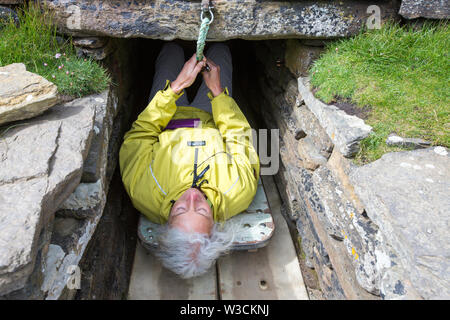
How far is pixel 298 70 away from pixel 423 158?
1.35 m

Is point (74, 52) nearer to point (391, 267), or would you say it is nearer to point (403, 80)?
point (403, 80)

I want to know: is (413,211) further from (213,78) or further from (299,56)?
(213,78)

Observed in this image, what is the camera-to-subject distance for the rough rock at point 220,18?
2422 millimetres

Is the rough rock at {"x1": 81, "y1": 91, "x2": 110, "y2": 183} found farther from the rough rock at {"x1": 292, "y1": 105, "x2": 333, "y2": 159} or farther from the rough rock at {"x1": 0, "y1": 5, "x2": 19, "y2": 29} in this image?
the rough rock at {"x1": 292, "y1": 105, "x2": 333, "y2": 159}

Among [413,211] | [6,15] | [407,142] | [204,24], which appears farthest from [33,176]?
[407,142]

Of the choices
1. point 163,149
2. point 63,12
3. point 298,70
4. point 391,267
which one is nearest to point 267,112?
point 298,70

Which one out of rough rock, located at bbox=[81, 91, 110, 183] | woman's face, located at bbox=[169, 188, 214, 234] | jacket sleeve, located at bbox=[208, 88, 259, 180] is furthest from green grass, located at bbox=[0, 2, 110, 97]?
woman's face, located at bbox=[169, 188, 214, 234]

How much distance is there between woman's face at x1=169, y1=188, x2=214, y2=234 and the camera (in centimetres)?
225

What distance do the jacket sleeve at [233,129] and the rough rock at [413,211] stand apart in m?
1.03

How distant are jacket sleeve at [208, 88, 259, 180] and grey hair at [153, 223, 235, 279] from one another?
28.3 inches

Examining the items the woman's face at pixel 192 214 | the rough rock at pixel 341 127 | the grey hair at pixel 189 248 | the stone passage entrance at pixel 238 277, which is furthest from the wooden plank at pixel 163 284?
the rough rock at pixel 341 127

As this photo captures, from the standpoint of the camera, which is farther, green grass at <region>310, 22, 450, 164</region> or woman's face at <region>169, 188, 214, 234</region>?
woman's face at <region>169, 188, 214, 234</region>

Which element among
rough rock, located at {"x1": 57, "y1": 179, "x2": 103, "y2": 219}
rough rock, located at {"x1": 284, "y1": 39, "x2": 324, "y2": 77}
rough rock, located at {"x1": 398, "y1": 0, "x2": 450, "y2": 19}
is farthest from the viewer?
rough rock, located at {"x1": 284, "y1": 39, "x2": 324, "y2": 77}

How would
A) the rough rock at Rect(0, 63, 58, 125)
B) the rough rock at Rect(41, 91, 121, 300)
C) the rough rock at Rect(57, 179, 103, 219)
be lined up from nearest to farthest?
the rough rock at Rect(41, 91, 121, 300), the rough rock at Rect(0, 63, 58, 125), the rough rock at Rect(57, 179, 103, 219)
